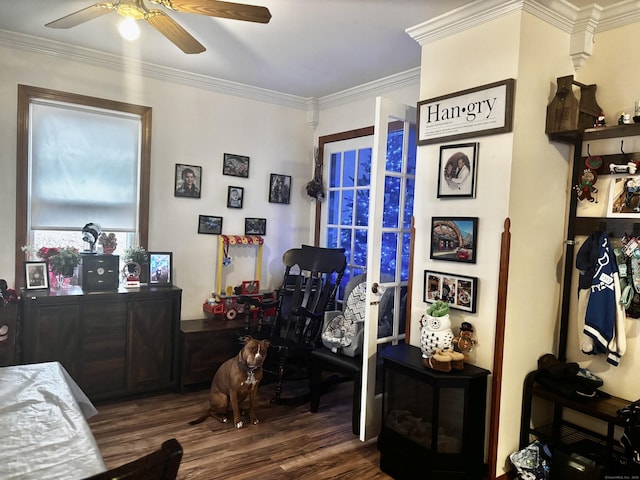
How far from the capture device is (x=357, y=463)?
9.02ft

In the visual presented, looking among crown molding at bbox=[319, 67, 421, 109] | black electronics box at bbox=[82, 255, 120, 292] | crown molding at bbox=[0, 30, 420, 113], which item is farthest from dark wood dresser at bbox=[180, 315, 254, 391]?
crown molding at bbox=[319, 67, 421, 109]

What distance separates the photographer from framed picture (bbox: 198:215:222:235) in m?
4.11

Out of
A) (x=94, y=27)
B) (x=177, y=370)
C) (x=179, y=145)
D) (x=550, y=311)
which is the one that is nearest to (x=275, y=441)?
(x=177, y=370)

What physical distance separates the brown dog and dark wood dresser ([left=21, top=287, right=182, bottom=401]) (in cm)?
62

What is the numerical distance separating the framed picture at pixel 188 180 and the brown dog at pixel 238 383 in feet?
4.90

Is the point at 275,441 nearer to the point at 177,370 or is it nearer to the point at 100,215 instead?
the point at 177,370

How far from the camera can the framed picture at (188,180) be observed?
3.98 metres

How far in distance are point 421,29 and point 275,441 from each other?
275 cm

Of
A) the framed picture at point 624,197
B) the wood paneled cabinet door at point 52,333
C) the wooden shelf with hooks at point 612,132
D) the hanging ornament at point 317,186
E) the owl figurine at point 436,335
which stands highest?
the wooden shelf with hooks at point 612,132

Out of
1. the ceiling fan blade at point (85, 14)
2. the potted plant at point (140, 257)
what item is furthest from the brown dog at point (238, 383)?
the ceiling fan blade at point (85, 14)

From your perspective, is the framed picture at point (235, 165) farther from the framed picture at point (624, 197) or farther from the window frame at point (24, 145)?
the framed picture at point (624, 197)

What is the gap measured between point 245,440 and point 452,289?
5.37 feet

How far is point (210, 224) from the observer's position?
4.16 m

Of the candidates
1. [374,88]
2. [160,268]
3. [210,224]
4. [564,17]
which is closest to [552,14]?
[564,17]
